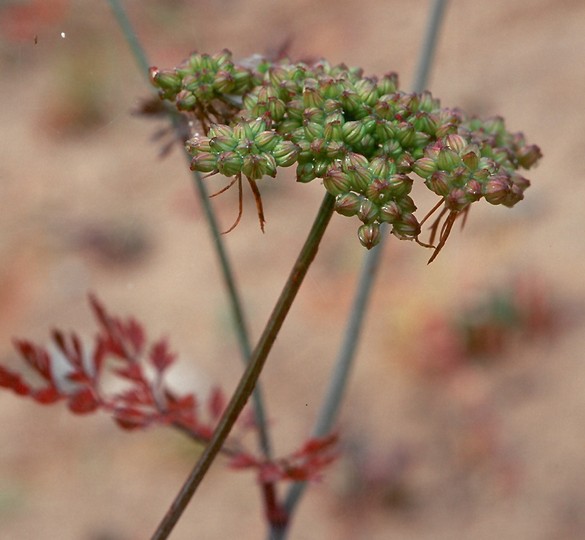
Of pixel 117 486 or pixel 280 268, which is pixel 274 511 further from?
pixel 280 268

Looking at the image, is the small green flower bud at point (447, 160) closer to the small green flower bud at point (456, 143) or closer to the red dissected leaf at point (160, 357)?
the small green flower bud at point (456, 143)

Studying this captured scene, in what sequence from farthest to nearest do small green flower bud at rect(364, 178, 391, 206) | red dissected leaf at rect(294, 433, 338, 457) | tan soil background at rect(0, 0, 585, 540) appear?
tan soil background at rect(0, 0, 585, 540) → red dissected leaf at rect(294, 433, 338, 457) → small green flower bud at rect(364, 178, 391, 206)

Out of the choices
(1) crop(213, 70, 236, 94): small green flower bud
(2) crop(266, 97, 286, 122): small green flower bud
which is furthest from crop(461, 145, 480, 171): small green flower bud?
(1) crop(213, 70, 236, 94): small green flower bud

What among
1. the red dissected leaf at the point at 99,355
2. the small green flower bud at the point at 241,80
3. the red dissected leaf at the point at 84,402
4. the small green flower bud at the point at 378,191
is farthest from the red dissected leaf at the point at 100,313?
the small green flower bud at the point at 378,191

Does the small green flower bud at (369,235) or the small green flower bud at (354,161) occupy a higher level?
the small green flower bud at (354,161)

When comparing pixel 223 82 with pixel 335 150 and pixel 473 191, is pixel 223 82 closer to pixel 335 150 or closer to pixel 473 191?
pixel 335 150

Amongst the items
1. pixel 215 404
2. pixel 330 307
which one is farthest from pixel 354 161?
pixel 330 307

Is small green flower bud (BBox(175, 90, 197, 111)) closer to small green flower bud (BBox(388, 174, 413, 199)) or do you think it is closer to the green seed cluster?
the green seed cluster
